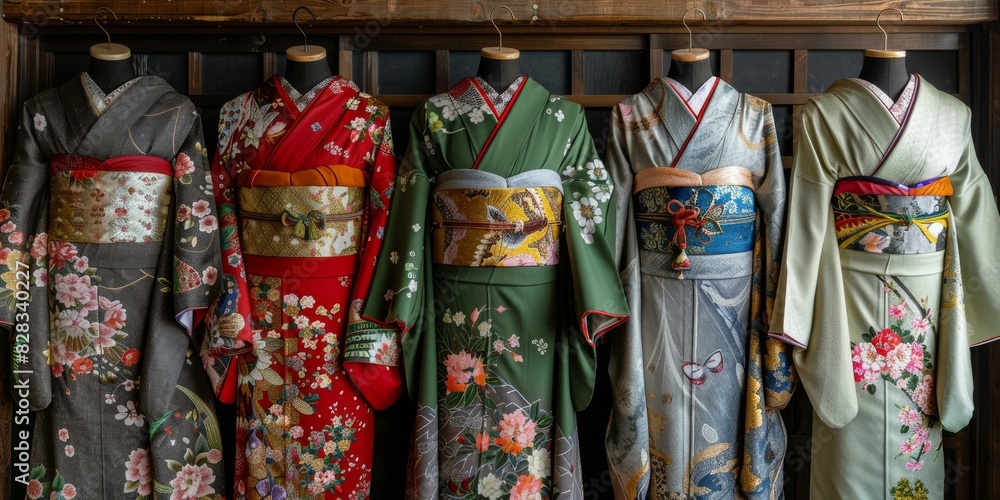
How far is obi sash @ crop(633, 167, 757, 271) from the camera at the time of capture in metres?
2.71

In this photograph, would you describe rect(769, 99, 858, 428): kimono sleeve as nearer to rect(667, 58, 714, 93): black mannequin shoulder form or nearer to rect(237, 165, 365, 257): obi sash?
rect(667, 58, 714, 93): black mannequin shoulder form

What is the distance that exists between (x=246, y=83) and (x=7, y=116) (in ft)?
3.22

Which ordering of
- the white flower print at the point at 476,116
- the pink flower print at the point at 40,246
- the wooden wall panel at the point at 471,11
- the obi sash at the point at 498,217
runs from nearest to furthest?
the obi sash at the point at 498,217
the white flower print at the point at 476,116
the pink flower print at the point at 40,246
the wooden wall panel at the point at 471,11

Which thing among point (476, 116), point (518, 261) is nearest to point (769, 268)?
point (518, 261)

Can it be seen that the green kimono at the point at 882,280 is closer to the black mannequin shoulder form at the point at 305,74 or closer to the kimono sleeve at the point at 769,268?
the kimono sleeve at the point at 769,268

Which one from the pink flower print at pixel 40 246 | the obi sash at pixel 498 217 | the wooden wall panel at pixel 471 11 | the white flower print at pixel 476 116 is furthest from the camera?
the wooden wall panel at pixel 471 11

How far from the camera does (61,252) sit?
9.41 feet

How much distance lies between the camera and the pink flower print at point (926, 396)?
2.76m

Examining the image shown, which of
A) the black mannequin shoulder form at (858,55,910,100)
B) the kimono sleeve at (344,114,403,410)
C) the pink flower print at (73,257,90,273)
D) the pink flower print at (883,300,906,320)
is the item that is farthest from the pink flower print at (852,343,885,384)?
the pink flower print at (73,257,90,273)

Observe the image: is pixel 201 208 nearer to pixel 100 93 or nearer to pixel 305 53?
pixel 100 93

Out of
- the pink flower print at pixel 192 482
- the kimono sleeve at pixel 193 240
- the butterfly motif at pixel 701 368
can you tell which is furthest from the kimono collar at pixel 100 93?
the butterfly motif at pixel 701 368

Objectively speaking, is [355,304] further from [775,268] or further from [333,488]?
[775,268]

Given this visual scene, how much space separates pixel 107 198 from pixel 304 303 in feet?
2.72

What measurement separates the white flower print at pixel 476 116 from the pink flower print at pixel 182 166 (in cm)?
109
